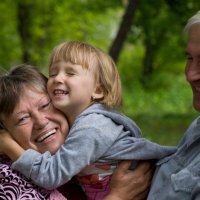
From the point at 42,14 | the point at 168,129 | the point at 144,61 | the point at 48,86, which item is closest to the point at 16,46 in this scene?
the point at 42,14

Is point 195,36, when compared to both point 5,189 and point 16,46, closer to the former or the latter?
point 5,189

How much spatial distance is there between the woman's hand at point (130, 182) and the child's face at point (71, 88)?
0.39 m

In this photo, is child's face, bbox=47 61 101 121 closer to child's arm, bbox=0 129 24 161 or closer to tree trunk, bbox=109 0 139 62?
child's arm, bbox=0 129 24 161

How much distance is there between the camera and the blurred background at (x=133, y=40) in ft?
37.2

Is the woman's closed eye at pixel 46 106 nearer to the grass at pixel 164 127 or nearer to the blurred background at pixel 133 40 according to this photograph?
the blurred background at pixel 133 40

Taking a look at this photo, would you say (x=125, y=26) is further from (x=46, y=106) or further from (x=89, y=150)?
(x=89, y=150)

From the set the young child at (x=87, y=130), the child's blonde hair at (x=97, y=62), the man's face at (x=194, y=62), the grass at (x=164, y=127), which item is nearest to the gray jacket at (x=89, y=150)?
the young child at (x=87, y=130)

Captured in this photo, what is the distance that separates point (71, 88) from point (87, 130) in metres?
0.26

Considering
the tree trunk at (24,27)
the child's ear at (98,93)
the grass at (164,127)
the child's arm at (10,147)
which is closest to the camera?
the child's arm at (10,147)

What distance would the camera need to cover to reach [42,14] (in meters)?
18.0

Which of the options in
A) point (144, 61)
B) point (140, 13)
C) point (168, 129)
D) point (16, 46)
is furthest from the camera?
point (144, 61)

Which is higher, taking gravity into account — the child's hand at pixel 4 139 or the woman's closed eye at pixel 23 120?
the woman's closed eye at pixel 23 120

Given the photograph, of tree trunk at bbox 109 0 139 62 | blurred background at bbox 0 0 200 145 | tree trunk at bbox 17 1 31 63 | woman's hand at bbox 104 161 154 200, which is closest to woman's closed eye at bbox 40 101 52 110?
woman's hand at bbox 104 161 154 200

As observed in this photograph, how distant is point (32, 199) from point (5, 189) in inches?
5.6
